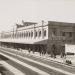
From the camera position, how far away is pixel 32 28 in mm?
60906

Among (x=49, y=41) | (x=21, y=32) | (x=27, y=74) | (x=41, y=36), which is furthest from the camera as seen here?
(x=21, y=32)

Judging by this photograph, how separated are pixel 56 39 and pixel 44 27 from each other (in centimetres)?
525

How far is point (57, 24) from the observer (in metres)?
50.0

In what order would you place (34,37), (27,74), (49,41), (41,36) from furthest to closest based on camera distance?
(34,37), (41,36), (49,41), (27,74)

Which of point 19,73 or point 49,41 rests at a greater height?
point 49,41

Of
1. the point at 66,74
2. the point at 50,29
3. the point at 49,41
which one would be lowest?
the point at 66,74

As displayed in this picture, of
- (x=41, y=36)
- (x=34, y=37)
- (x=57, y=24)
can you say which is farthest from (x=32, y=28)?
(x=57, y=24)

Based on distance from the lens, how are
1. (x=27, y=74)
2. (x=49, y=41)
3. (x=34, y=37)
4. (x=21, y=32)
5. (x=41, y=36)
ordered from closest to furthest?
(x=27, y=74) < (x=49, y=41) < (x=41, y=36) < (x=34, y=37) < (x=21, y=32)

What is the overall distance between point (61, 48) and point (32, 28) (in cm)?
1532

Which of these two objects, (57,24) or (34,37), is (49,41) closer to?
(57,24)

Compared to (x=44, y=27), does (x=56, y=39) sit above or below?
below

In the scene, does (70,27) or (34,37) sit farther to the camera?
(34,37)

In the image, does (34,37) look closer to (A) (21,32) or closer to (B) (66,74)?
(A) (21,32)

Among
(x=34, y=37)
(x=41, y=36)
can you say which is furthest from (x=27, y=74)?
(x=34, y=37)
